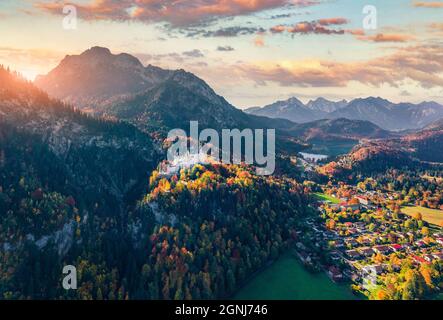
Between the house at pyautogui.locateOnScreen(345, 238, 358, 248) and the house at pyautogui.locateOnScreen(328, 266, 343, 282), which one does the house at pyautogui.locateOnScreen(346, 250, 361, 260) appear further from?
the house at pyautogui.locateOnScreen(328, 266, 343, 282)

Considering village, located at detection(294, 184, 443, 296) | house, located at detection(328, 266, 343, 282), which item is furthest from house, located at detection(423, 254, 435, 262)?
house, located at detection(328, 266, 343, 282)

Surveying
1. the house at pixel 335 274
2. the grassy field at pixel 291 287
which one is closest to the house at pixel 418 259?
the house at pixel 335 274

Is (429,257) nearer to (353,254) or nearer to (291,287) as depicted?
(353,254)

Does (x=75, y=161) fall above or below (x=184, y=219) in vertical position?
above

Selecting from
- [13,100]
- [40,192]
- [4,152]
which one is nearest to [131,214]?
[40,192]
